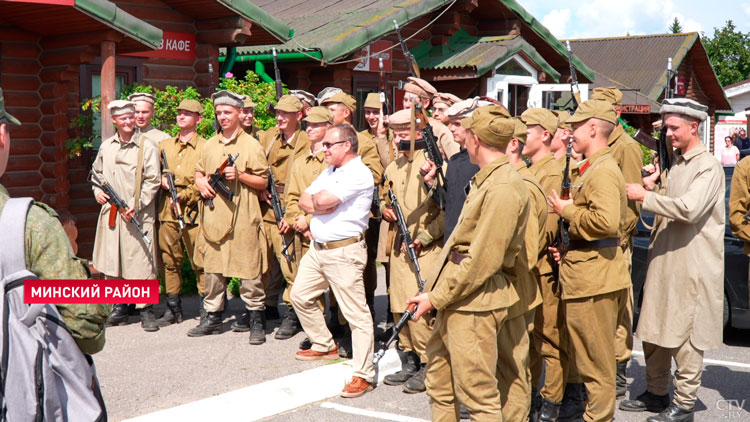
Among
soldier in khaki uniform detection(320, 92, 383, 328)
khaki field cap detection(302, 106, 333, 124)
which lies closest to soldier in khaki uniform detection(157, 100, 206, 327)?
soldier in khaki uniform detection(320, 92, 383, 328)

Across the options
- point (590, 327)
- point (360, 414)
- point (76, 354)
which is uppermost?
point (76, 354)

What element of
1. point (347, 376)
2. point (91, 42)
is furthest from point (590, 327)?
point (91, 42)

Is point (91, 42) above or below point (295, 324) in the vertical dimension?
above

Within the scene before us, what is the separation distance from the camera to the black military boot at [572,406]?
5637mm

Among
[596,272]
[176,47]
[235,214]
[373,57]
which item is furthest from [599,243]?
[373,57]

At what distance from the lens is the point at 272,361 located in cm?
698

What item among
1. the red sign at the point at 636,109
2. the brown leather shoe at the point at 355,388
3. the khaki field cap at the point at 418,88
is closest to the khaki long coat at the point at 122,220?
the khaki field cap at the point at 418,88

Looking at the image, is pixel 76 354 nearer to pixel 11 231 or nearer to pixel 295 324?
pixel 11 231

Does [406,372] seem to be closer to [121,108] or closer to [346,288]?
[346,288]

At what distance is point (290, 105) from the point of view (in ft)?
25.2

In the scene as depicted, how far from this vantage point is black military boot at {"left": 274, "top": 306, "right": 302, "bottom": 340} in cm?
776

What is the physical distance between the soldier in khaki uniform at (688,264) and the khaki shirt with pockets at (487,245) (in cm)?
154

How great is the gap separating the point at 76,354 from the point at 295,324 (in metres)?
5.20

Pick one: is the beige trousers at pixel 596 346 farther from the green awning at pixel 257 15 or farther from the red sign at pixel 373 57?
the red sign at pixel 373 57
